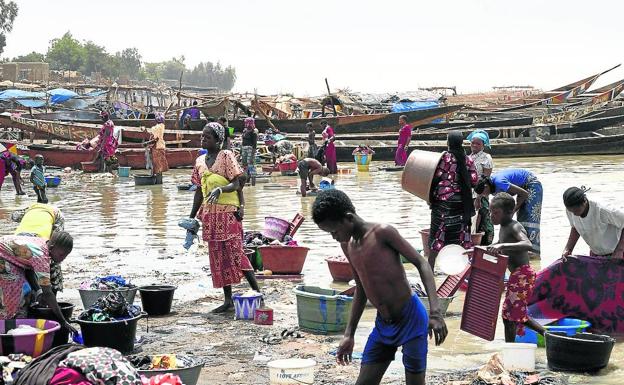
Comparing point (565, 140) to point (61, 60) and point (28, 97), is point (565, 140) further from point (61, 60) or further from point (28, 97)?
point (61, 60)

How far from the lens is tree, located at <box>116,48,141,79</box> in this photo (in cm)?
12626

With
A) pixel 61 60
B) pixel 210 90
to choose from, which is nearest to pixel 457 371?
pixel 210 90

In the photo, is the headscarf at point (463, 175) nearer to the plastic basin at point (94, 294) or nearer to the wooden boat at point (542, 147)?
the plastic basin at point (94, 294)

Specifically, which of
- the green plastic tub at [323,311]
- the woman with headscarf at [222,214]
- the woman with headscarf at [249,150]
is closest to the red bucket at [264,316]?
the green plastic tub at [323,311]

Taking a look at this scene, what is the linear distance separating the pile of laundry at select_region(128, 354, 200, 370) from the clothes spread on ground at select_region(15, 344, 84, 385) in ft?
2.84

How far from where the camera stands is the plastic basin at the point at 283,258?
30.8ft

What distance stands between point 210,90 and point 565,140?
5920cm

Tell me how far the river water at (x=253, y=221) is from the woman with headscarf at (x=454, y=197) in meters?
0.66

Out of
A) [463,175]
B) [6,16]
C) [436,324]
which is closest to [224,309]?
[463,175]

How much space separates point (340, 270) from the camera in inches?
353

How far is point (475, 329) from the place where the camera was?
6316mm

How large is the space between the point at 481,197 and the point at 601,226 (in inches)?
84.1

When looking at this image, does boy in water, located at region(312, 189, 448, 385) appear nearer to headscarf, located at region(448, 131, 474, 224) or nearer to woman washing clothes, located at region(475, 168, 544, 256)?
headscarf, located at region(448, 131, 474, 224)

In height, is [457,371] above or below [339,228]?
below
